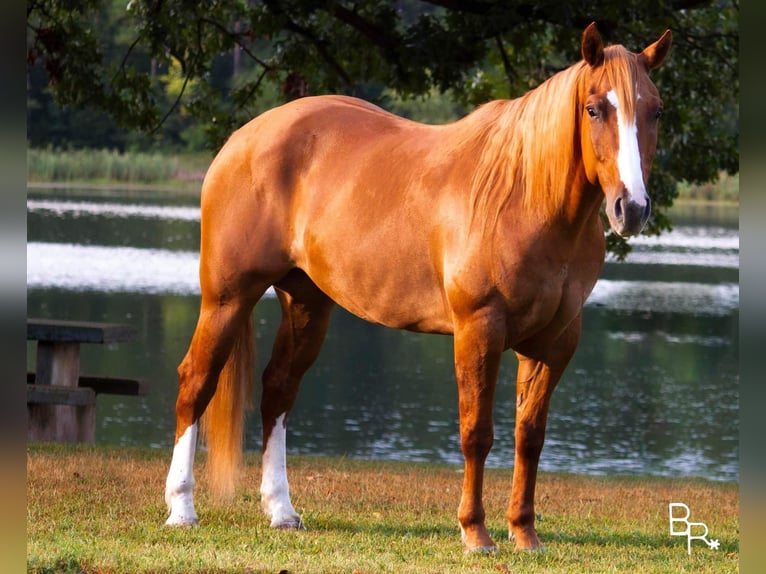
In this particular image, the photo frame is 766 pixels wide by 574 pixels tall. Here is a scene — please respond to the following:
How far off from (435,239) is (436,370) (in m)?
13.0

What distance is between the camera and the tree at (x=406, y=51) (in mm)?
11266

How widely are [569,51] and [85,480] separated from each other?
23.9 feet

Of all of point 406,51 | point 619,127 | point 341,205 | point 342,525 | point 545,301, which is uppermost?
point 406,51

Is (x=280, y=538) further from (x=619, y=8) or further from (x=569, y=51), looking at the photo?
(x=569, y=51)

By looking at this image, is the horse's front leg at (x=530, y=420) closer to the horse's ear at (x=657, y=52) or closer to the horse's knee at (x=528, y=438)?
the horse's knee at (x=528, y=438)

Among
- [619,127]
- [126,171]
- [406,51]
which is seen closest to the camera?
[619,127]

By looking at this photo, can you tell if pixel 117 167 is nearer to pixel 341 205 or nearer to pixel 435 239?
pixel 341 205

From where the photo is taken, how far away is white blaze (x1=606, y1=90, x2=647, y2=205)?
14.3 ft

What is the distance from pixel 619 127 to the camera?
446 cm

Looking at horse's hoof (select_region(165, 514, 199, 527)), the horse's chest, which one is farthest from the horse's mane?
horse's hoof (select_region(165, 514, 199, 527))

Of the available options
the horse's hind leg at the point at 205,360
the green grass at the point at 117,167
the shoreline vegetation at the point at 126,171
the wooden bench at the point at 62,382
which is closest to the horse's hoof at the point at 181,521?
the horse's hind leg at the point at 205,360

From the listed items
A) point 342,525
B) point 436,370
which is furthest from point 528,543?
point 436,370

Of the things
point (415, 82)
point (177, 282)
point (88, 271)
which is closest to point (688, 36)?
point (415, 82)

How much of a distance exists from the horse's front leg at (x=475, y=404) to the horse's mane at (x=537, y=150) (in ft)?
1.55
